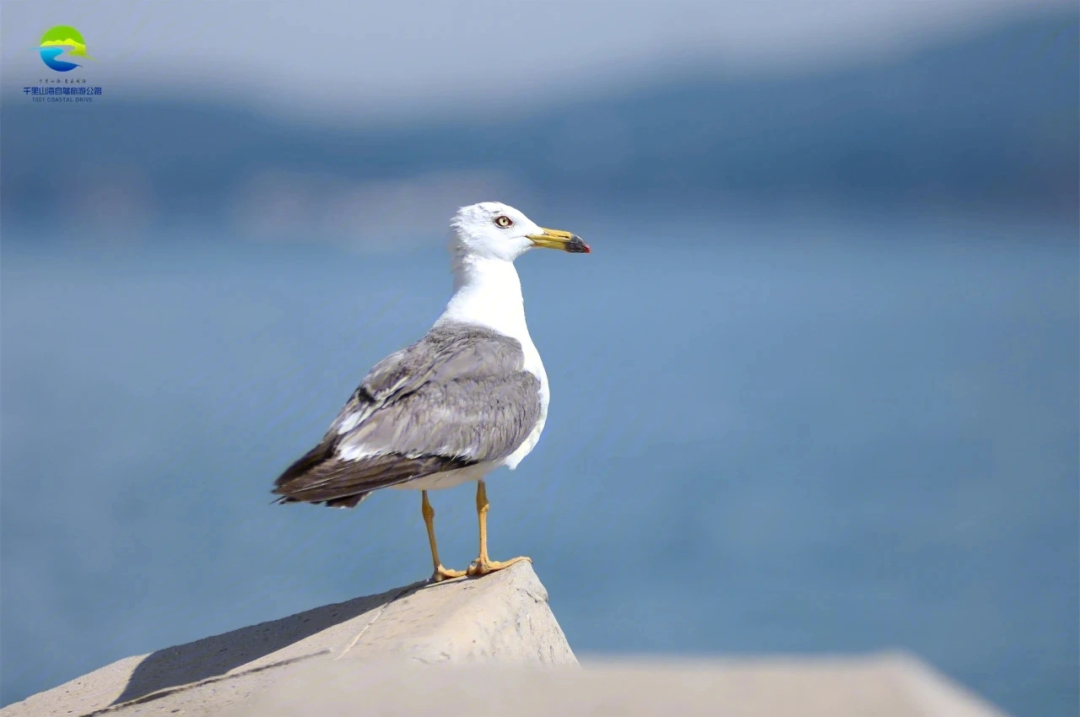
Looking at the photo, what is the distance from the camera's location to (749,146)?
76188 mm

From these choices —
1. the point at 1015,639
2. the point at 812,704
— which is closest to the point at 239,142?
the point at 1015,639

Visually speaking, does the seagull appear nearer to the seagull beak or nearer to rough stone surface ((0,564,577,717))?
the seagull beak

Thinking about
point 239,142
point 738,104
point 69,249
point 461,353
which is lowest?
point 461,353

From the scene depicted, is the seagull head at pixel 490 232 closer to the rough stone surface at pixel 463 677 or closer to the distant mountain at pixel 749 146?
the rough stone surface at pixel 463 677

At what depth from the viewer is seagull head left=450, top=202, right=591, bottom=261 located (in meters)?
6.82

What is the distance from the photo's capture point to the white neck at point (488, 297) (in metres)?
6.63

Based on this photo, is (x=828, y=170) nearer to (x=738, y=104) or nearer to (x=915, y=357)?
(x=738, y=104)

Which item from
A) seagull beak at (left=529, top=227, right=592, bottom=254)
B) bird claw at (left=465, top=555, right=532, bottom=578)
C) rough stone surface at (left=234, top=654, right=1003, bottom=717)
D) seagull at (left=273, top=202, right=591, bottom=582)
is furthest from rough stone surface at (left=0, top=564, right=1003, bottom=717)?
seagull beak at (left=529, top=227, right=592, bottom=254)

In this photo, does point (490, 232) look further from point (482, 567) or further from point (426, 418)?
point (482, 567)

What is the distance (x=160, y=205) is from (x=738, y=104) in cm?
4118

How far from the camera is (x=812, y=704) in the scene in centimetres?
267

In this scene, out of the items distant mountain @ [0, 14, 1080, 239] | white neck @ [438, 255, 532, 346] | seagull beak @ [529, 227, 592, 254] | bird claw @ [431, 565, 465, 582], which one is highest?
distant mountain @ [0, 14, 1080, 239]

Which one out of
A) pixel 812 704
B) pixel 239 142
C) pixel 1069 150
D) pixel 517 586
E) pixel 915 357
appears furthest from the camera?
pixel 1069 150

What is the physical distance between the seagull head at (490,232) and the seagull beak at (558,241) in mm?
80
